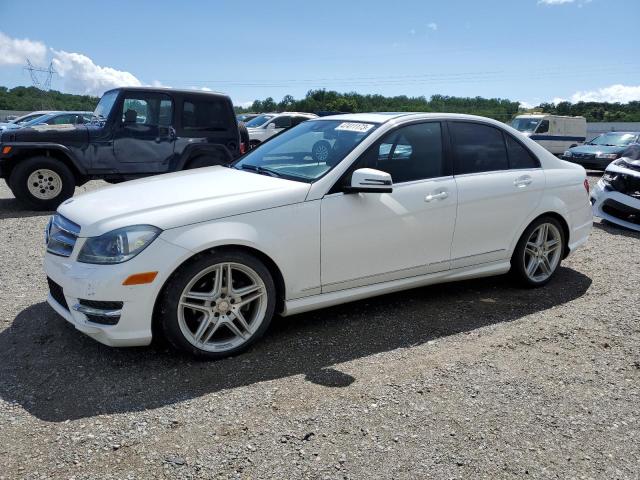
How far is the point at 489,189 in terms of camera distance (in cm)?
475

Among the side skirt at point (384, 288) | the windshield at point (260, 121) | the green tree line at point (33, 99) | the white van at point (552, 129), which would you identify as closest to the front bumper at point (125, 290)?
the side skirt at point (384, 288)

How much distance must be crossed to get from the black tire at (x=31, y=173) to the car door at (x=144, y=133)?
0.86 metres

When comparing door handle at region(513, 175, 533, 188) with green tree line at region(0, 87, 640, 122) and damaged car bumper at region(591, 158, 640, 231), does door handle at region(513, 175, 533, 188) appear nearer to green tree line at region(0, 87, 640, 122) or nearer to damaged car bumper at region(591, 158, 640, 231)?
damaged car bumper at region(591, 158, 640, 231)

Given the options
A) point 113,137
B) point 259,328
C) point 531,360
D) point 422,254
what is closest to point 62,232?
point 259,328

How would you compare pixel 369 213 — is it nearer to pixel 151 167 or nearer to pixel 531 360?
pixel 531 360

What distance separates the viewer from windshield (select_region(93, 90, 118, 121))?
364 inches

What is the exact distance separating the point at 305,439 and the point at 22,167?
799 centimetres

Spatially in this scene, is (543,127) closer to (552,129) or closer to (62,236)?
(552,129)

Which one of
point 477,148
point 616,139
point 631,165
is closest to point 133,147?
point 477,148

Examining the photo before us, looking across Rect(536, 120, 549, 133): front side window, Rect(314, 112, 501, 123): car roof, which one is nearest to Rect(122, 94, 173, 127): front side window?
Rect(314, 112, 501, 123): car roof

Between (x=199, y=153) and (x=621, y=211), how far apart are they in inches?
269

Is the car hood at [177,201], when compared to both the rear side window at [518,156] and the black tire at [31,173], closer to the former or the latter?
the rear side window at [518,156]

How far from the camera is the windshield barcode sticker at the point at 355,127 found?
441cm

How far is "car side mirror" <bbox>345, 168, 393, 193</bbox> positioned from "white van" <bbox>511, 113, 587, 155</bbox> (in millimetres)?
21038
